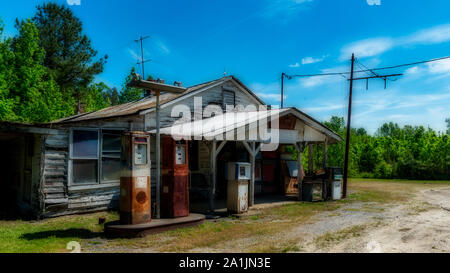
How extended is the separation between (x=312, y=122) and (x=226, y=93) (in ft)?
13.7

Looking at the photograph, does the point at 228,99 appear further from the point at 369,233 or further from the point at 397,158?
the point at 397,158

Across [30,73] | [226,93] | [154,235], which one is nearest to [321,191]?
[226,93]

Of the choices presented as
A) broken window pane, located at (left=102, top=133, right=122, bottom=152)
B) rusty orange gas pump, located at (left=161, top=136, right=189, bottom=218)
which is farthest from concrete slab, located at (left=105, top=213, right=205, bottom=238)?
broken window pane, located at (left=102, top=133, right=122, bottom=152)

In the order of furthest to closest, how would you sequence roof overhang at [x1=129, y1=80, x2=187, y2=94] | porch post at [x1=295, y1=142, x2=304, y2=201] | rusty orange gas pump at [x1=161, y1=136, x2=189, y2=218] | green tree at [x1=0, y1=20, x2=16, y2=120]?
green tree at [x1=0, y1=20, x2=16, y2=120] < porch post at [x1=295, y1=142, x2=304, y2=201] < rusty orange gas pump at [x1=161, y1=136, x2=189, y2=218] < roof overhang at [x1=129, y1=80, x2=187, y2=94]

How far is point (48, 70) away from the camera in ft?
95.2

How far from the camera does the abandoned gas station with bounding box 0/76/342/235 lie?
26.8ft

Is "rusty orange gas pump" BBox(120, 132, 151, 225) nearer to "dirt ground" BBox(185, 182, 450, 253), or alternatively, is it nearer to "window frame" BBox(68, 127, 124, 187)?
"dirt ground" BBox(185, 182, 450, 253)

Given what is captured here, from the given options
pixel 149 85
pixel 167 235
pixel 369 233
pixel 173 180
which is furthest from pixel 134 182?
pixel 369 233

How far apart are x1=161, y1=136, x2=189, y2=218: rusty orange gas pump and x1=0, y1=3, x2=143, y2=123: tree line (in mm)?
11855

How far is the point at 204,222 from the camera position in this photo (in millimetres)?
8781

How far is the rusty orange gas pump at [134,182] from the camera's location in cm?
734

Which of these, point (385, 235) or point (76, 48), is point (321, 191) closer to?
point (385, 235)

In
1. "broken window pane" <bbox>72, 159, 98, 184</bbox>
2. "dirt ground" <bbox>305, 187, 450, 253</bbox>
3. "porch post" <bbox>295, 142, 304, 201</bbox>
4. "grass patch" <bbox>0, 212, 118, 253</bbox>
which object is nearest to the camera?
"grass patch" <bbox>0, 212, 118, 253</bbox>

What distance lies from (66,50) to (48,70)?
4153 millimetres
